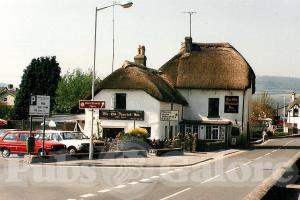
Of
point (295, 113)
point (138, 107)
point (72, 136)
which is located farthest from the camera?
point (295, 113)

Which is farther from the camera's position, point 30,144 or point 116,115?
point 116,115

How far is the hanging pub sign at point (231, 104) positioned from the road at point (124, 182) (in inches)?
1110

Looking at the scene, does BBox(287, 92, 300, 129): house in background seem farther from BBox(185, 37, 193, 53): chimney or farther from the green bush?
the green bush

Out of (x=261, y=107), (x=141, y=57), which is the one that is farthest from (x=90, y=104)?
(x=261, y=107)

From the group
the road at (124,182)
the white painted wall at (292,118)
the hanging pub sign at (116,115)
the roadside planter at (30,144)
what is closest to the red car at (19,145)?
the roadside planter at (30,144)

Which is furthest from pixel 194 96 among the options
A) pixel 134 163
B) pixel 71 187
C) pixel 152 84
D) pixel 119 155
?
pixel 71 187

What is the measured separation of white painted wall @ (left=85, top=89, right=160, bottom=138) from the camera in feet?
156

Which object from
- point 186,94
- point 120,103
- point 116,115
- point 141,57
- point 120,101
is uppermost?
point 141,57

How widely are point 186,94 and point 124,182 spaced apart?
124 ft

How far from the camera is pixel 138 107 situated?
48.2m

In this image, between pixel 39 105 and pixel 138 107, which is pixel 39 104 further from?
pixel 138 107

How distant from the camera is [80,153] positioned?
31031 mm

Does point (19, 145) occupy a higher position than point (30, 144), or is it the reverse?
point (30, 144)

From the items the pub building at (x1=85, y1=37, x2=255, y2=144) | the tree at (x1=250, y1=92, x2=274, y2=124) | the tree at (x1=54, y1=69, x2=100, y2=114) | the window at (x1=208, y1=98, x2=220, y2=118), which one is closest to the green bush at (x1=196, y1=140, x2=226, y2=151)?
the pub building at (x1=85, y1=37, x2=255, y2=144)
